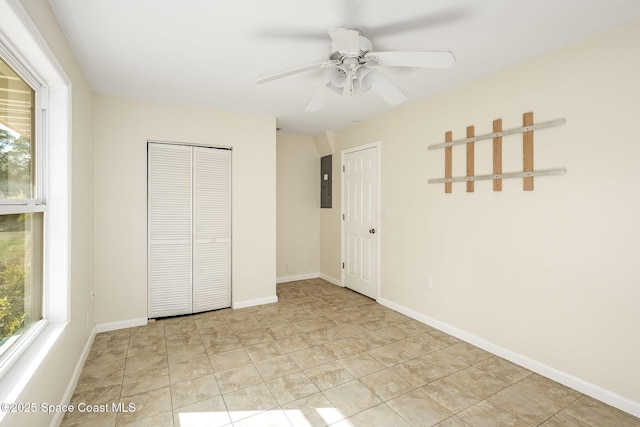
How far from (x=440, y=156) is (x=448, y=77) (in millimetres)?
770

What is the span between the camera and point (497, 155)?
2605mm

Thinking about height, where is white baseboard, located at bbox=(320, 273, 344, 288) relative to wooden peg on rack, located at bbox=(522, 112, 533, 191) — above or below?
below

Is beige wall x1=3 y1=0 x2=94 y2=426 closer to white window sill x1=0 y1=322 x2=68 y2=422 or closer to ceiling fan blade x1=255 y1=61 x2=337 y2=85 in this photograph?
white window sill x1=0 y1=322 x2=68 y2=422

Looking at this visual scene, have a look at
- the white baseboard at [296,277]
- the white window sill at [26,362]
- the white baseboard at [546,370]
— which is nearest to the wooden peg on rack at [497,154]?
the white baseboard at [546,370]

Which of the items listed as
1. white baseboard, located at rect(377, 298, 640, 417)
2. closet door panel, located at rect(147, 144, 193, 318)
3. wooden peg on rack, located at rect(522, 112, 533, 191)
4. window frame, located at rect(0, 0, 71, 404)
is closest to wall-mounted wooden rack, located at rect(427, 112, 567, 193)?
wooden peg on rack, located at rect(522, 112, 533, 191)

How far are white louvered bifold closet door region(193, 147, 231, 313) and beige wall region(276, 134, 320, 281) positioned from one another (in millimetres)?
1312

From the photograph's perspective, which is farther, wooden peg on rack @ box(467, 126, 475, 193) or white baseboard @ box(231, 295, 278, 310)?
white baseboard @ box(231, 295, 278, 310)

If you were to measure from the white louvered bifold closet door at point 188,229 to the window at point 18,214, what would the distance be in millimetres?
1493

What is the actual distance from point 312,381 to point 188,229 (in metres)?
2.24

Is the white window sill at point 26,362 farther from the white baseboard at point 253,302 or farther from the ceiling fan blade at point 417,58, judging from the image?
the ceiling fan blade at point 417,58

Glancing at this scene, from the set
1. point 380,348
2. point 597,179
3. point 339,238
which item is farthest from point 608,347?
point 339,238

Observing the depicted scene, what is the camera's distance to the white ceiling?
5.78 feet

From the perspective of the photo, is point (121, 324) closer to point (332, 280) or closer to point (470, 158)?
point (332, 280)

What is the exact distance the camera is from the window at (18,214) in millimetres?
1462
